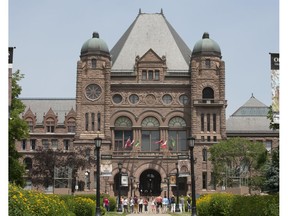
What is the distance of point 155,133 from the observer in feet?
332

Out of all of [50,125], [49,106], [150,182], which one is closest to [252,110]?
[150,182]

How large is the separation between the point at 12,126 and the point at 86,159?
48.2m

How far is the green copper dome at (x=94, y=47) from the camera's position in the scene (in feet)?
331

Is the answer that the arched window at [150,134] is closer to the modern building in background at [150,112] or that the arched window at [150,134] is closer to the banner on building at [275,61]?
the modern building in background at [150,112]

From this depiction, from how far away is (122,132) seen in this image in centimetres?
10094

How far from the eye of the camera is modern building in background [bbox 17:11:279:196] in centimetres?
9688

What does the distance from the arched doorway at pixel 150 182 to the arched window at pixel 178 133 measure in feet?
20.3

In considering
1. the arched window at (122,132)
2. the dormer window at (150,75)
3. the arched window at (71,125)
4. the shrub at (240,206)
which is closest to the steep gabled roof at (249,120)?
the dormer window at (150,75)

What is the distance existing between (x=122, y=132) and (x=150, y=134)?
4.81 metres

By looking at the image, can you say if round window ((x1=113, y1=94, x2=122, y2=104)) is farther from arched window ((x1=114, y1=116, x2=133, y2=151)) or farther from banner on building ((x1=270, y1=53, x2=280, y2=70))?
banner on building ((x1=270, y1=53, x2=280, y2=70))

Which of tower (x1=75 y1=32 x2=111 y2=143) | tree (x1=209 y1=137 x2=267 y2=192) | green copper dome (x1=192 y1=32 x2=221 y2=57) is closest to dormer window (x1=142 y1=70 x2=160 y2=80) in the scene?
tower (x1=75 y1=32 x2=111 y2=143)

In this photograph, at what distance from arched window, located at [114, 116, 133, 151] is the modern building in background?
0.56 ft

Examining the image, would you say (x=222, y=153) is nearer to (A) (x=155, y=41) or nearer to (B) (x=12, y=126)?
(A) (x=155, y=41)

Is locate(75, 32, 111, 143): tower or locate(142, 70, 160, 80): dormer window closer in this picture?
locate(75, 32, 111, 143): tower
